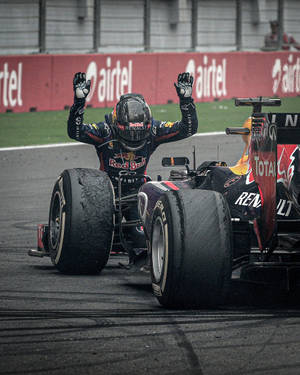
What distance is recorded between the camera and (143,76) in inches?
968

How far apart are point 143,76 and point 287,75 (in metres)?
5.61

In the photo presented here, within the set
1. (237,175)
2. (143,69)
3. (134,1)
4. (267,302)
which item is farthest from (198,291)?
(134,1)

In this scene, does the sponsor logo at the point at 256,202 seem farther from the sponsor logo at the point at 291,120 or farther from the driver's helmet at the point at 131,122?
the driver's helmet at the point at 131,122

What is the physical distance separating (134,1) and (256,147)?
22098 millimetres

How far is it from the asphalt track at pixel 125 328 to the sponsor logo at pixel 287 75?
19719mm

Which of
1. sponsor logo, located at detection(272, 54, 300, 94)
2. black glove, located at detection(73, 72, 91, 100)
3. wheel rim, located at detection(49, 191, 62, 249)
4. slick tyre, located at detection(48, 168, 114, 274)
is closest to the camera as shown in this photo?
slick tyre, located at detection(48, 168, 114, 274)

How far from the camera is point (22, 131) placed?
65.0 ft

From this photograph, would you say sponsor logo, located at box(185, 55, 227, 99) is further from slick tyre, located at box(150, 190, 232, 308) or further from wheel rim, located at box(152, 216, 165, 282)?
slick tyre, located at box(150, 190, 232, 308)

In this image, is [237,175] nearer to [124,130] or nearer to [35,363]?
[124,130]

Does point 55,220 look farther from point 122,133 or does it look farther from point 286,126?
point 286,126

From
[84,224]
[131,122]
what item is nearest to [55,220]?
[84,224]

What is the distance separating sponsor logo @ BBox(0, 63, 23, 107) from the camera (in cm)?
2123

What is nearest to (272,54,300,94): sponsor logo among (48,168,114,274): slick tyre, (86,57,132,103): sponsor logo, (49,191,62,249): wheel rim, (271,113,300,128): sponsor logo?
(86,57,132,103): sponsor logo

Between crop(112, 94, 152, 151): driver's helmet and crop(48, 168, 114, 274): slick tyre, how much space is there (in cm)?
110
